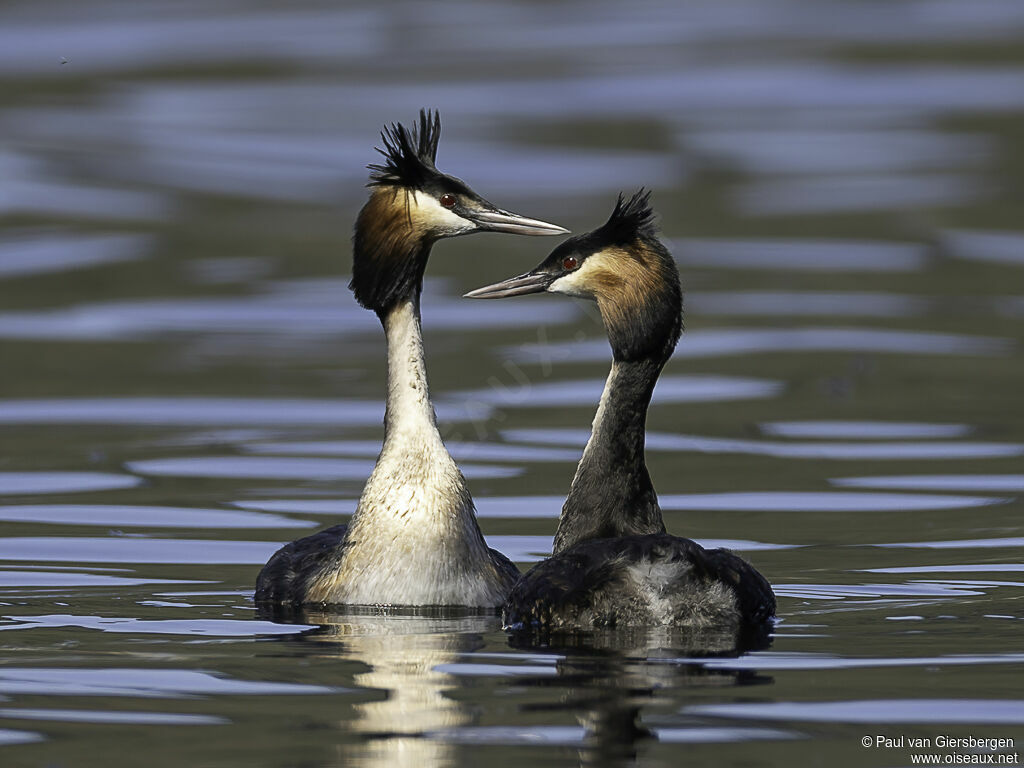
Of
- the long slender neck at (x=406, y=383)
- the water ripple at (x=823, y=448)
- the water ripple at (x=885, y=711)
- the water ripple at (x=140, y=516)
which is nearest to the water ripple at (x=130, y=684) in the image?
the water ripple at (x=885, y=711)

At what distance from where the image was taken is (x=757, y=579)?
933 centimetres

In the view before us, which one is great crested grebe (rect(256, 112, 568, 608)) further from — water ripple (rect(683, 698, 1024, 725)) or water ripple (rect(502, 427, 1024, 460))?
water ripple (rect(502, 427, 1024, 460))

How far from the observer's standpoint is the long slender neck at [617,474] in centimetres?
1013

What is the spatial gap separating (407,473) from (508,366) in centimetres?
804

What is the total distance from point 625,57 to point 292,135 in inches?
267

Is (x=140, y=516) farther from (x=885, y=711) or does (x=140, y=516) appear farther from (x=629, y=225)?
(x=885, y=711)

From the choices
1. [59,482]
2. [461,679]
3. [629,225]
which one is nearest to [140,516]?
[59,482]

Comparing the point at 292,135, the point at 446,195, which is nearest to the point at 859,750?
the point at 446,195

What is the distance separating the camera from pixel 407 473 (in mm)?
10125

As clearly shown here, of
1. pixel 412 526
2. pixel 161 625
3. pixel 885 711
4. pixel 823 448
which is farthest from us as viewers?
pixel 823 448

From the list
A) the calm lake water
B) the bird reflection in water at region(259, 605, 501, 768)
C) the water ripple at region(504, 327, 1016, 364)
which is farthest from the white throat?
the water ripple at region(504, 327, 1016, 364)

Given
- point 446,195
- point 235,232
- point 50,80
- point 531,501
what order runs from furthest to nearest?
point 50,80 < point 235,232 < point 531,501 < point 446,195

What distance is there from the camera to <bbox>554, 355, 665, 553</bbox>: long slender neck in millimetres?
10133

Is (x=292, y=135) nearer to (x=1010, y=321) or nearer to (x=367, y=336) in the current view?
(x=367, y=336)
